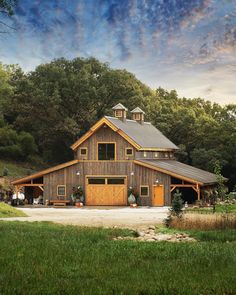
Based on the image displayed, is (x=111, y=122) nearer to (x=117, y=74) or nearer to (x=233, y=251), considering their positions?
(x=117, y=74)

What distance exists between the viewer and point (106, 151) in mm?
49844

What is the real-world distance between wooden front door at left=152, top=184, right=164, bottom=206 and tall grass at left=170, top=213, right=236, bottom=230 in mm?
22968

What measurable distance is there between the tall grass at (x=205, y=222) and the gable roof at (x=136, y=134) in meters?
24.9

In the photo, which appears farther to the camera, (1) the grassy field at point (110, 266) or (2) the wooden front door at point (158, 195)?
(2) the wooden front door at point (158, 195)

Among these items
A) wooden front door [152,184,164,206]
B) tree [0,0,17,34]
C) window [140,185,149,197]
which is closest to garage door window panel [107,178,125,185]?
window [140,185,149,197]

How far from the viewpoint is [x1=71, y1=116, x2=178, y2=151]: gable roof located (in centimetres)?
4903

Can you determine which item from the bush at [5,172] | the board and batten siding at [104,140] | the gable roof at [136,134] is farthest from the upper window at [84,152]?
the bush at [5,172]

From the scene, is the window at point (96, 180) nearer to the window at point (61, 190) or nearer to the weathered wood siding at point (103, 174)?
the weathered wood siding at point (103, 174)

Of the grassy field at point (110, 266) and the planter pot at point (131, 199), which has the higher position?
the planter pot at point (131, 199)

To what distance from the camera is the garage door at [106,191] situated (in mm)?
48750

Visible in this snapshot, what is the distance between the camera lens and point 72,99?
2699 inches

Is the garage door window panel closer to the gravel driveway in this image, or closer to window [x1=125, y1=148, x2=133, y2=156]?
window [x1=125, y1=148, x2=133, y2=156]

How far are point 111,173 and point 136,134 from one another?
193 inches

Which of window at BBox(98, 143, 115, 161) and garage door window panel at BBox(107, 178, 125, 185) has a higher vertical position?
window at BBox(98, 143, 115, 161)
